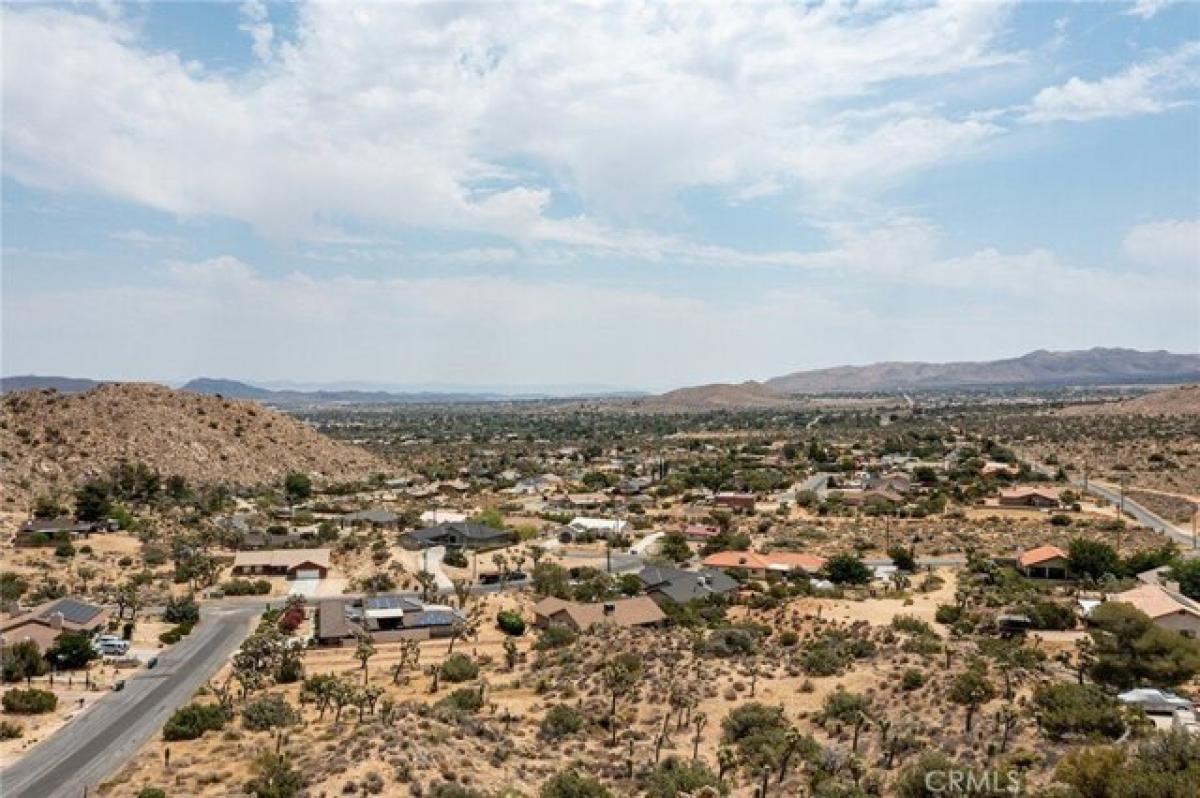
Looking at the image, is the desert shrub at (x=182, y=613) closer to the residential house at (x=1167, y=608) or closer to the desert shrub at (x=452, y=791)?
the desert shrub at (x=452, y=791)

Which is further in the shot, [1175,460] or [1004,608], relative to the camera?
[1175,460]

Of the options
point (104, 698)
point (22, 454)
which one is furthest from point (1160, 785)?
point (22, 454)

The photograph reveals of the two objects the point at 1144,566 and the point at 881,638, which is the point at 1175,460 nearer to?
the point at 1144,566

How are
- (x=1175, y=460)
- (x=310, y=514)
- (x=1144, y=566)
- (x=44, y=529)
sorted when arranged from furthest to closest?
(x=1175, y=460) < (x=310, y=514) < (x=44, y=529) < (x=1144, y=566)

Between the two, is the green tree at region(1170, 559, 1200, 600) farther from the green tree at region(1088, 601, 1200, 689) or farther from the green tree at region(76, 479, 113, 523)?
the green tree at region(76, 479, 113, 523)

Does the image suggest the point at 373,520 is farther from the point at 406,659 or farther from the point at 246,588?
the point at 406,659
